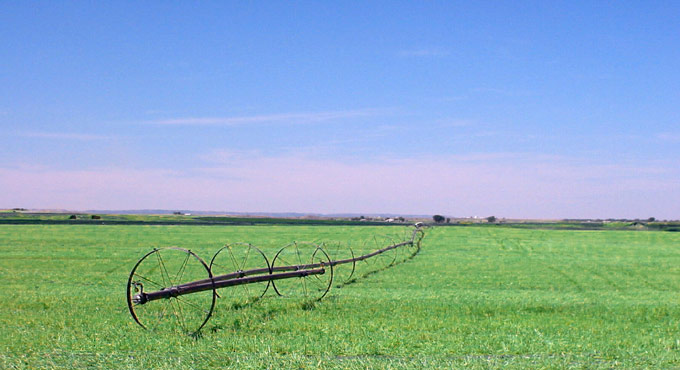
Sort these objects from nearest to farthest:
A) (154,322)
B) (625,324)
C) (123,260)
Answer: (154,322) → (625,324) → (123,260)

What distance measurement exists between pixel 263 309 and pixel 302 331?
2.70 metres

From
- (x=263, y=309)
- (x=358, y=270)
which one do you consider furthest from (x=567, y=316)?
(x=358, y=270)

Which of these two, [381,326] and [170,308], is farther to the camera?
[170,308]

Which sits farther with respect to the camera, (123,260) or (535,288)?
(123,260)

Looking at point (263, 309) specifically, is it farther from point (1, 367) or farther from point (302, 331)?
point (1, 367)

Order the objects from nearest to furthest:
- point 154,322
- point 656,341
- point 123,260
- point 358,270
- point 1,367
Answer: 1. point 1,367
2. point 656,341
3. point 154,322
4. point 358,270
5. point 123,260

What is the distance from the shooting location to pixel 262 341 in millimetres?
10906

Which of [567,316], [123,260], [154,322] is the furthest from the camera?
[123,260]

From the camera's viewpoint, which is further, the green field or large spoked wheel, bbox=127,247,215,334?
large spoked wheel, bbox=127,247,215,334

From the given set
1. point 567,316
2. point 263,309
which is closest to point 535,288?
point 567,316

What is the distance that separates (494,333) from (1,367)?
A: 28.8 ft

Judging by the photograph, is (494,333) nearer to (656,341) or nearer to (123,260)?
(656,341)

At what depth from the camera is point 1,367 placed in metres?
9.21

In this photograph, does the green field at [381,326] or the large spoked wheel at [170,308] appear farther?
the large spoked wheel at [170,308]
